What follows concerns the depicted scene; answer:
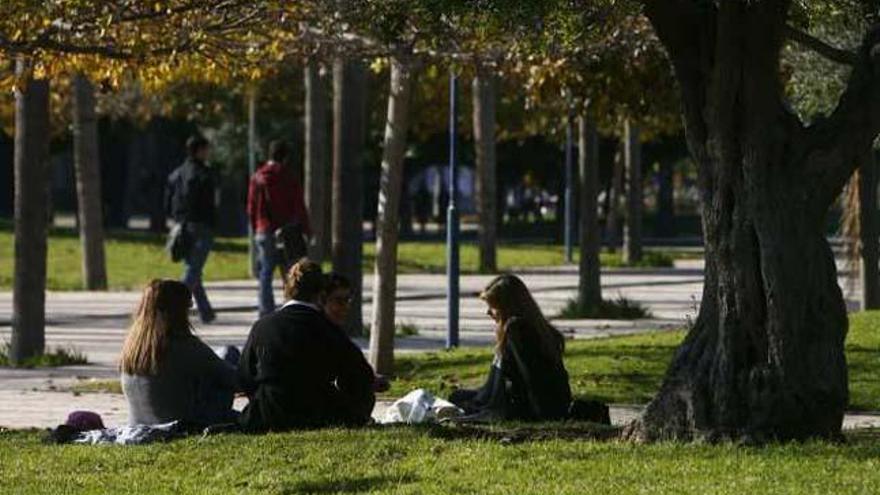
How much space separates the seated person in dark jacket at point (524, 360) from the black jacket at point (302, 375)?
993mm

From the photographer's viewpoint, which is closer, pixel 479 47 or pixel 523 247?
pixel 479 47

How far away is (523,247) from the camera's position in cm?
4959

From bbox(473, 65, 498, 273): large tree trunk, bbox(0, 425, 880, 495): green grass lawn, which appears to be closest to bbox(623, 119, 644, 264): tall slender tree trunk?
bbox(473, 65, 498, 273): large tree trunk

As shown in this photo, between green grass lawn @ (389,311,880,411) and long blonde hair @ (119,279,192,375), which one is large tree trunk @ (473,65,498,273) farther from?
long blonde hair @ (119,279,192,375)

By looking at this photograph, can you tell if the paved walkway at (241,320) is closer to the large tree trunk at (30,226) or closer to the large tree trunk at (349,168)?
the large tree trunk at (30,226)

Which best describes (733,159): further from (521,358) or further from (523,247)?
(523,247)

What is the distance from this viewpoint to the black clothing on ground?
43.8 ft

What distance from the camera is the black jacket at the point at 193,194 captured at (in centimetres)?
2314

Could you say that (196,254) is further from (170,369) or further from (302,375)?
(302,375)

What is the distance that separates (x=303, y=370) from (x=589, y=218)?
485 inches

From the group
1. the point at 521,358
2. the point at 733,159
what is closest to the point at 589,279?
the point at 521,358

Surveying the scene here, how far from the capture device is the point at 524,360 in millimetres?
13359

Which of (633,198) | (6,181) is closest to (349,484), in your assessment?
(633,198)

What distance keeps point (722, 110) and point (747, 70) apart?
228 mm
